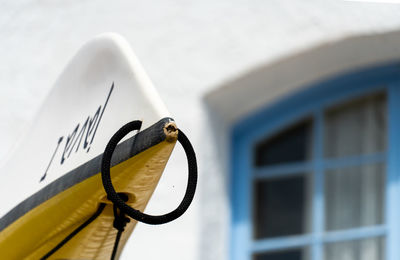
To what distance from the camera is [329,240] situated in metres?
3.17

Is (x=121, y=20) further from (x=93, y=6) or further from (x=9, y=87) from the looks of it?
A: (x=9, y=87)

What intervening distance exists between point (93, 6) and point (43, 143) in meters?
1.11

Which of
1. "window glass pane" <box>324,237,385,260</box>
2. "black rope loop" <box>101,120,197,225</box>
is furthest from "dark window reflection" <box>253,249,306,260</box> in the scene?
"black rope loop" <box>101,120,197,225</box>

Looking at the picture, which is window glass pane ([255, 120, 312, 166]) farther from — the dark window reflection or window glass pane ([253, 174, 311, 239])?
the dark window reflection

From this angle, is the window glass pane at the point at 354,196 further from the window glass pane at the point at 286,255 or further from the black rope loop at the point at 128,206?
the black rope loop at the point at 128,206

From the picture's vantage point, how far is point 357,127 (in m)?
3.29

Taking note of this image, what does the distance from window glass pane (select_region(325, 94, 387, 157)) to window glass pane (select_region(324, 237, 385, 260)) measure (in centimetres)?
34

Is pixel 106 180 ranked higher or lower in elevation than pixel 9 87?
lower

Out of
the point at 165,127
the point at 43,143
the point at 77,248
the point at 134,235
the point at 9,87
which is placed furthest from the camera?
the point at 9,87

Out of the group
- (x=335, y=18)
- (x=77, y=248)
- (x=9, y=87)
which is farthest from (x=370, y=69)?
(x=77, y=248)

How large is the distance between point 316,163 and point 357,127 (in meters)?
0.21

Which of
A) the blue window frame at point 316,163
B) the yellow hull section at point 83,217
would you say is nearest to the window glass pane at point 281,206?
the blue window frame at point 316,163

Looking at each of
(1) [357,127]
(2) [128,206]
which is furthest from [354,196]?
(2) [128,206]

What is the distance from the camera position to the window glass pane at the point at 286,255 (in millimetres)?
3209
